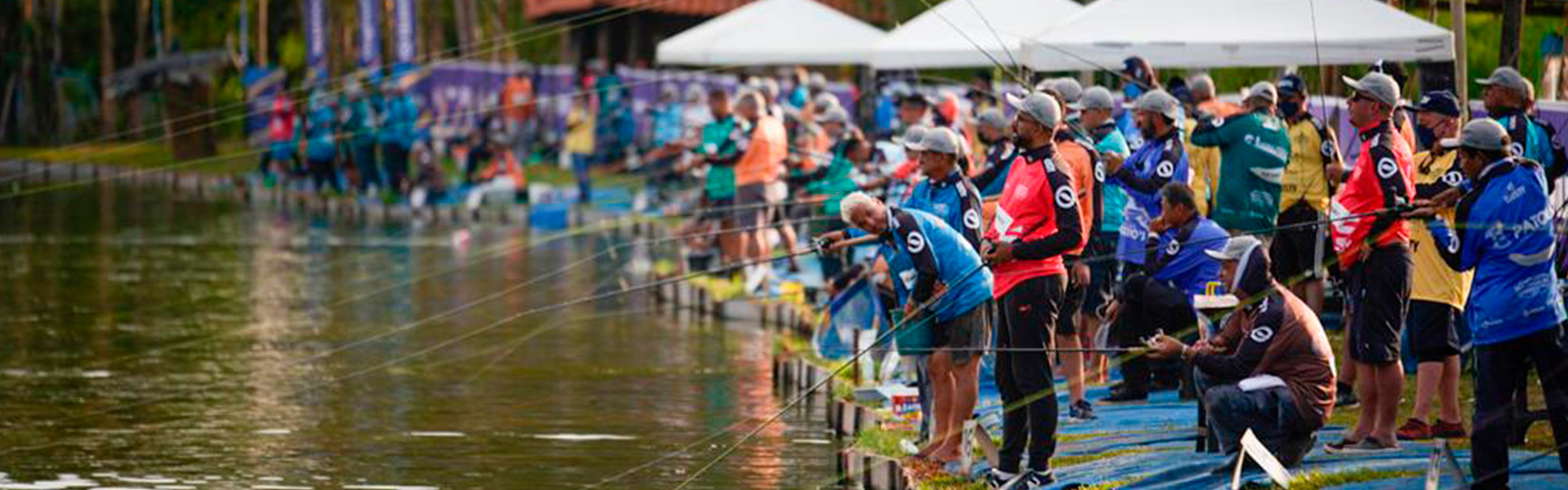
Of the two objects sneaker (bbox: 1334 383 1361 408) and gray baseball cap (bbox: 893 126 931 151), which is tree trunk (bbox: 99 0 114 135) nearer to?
gray baseball cap (bbox: 893 126 931 151)

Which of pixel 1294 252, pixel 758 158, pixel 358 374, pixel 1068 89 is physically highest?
pixel 1068 89

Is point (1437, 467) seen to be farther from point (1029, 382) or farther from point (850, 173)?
point (850, 173)

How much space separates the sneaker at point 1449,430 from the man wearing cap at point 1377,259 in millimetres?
289

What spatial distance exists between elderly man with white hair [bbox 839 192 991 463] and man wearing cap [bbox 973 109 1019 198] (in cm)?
144

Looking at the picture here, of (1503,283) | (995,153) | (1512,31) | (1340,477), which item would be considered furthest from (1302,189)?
(1503,283)

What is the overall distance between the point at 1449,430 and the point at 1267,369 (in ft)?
4.41

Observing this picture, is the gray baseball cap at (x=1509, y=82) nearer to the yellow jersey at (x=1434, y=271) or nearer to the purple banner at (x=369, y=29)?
the yellow jersey at (x=1434, y=271)

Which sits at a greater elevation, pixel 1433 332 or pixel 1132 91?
pixel 1132 91

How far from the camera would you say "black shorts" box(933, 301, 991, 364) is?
1287 cm

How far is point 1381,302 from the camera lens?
41.2ft

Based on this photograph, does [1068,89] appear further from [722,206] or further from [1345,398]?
[722,206]

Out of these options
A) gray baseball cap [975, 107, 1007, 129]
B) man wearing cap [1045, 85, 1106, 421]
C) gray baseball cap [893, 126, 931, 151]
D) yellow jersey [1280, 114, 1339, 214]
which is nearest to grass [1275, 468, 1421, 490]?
man wearing cap [1045, 85, 1106, 421]

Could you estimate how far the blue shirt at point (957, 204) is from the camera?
43.4 ft

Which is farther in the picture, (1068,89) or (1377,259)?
(1068,89)
